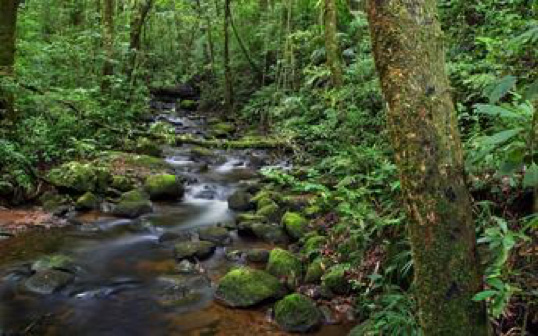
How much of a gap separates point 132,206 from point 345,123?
420 cm

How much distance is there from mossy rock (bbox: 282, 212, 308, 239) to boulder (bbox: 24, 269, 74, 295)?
10.6 ft

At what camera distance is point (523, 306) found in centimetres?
369

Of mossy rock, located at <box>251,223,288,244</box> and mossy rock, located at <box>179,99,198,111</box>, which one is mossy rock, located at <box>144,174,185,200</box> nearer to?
mossy rock, located at <box>251,223,288,244</box>

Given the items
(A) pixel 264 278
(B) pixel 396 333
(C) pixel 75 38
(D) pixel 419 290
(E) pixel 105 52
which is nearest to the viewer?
(D) pixel 419 290

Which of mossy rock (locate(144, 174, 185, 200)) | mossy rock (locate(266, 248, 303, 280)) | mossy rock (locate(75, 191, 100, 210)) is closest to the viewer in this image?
mossy rock (locate(266, 248, 303, 280))

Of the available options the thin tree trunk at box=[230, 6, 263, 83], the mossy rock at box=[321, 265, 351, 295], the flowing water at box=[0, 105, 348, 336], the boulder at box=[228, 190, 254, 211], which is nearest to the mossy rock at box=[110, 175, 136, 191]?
the flowing water at box=[0, 105, 348, 336]

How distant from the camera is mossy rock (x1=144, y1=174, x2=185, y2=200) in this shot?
10.1 metres

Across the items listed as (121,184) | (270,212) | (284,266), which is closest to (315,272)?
(284,266)

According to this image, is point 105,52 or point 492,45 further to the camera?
point 105,52

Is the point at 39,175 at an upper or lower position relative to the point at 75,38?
lower

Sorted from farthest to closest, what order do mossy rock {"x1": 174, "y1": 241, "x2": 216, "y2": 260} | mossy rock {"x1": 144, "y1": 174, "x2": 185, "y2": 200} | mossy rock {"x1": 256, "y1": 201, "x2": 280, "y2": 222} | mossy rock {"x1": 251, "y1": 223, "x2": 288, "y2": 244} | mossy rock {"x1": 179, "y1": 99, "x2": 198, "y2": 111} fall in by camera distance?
mossy rock {"x1": 179, "y1": 99, "x2": 198, "y2": 111}
mossy rock {"x1": 144, "y1": 174, "x2": 185, "y2": 200}
mossy rock {"x1": 256, "y1": 201, "x2": 280, "y2": 222}
mossy rock {"x1": 251, "y1": 223, "x2": 288, "y2": 244}
mossy rock {"x1": 174, "y1": 241, "x2": 216, "y2": 260}

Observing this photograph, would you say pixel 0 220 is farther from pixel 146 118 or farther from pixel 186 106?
pixel 186 106

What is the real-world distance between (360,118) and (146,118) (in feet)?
37.0

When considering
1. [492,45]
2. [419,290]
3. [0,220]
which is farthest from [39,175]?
[419,290]
